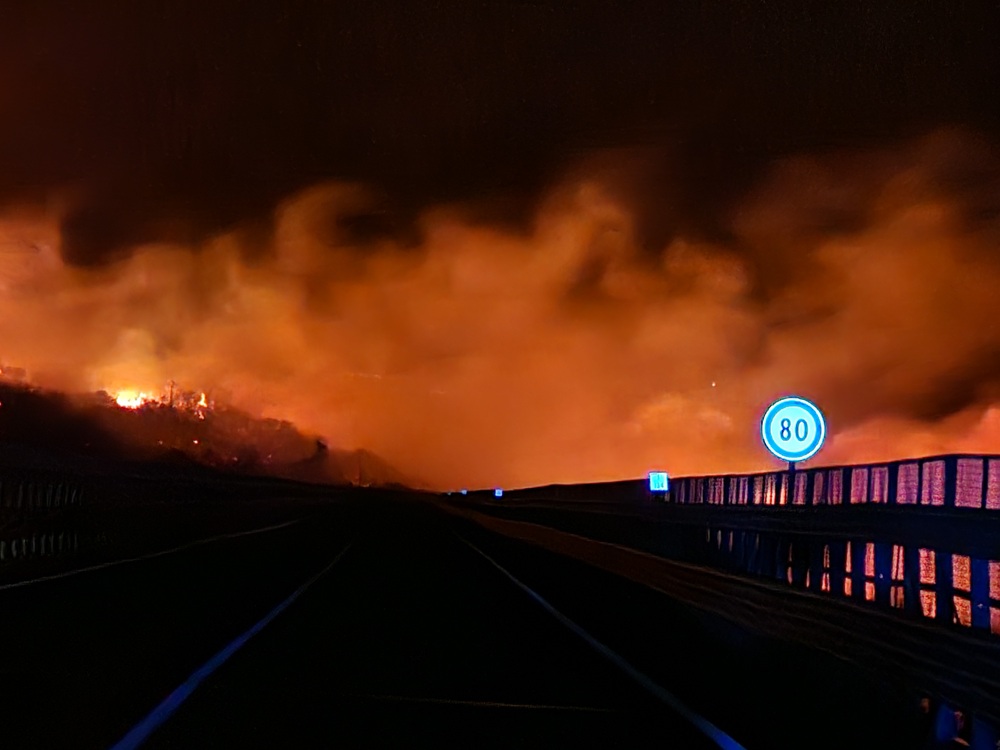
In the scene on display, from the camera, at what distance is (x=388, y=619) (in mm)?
20672

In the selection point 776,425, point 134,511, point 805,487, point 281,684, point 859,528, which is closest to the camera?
point 281,684

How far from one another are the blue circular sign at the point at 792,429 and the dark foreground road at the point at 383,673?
8.80 ft

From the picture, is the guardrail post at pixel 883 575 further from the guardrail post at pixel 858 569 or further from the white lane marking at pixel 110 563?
the white lane marking at pixel 110 563

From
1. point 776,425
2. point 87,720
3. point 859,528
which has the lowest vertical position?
point 87,720

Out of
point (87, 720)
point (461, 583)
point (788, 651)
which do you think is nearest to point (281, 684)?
point (87, 720)

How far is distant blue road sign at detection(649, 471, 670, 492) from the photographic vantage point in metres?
49.1

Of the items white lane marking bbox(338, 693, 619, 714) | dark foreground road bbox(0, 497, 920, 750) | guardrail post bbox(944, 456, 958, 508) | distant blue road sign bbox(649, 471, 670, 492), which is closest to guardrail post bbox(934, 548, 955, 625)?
dark foreground road bbox(0, 497, 920, 750)

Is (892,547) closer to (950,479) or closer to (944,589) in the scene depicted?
(944,589)

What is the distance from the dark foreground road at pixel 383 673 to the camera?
35.2 feet

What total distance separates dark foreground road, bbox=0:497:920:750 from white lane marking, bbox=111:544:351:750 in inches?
0.9

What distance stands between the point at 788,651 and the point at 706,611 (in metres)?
4.83

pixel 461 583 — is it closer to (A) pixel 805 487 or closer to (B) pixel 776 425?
(A) pixel 805 487

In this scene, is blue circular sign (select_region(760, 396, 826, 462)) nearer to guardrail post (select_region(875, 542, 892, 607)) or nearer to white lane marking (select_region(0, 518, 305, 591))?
guardrail post (select_region(875, 542, 892, 607))

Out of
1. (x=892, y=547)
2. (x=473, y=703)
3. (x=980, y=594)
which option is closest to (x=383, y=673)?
(x=473, y=703)
